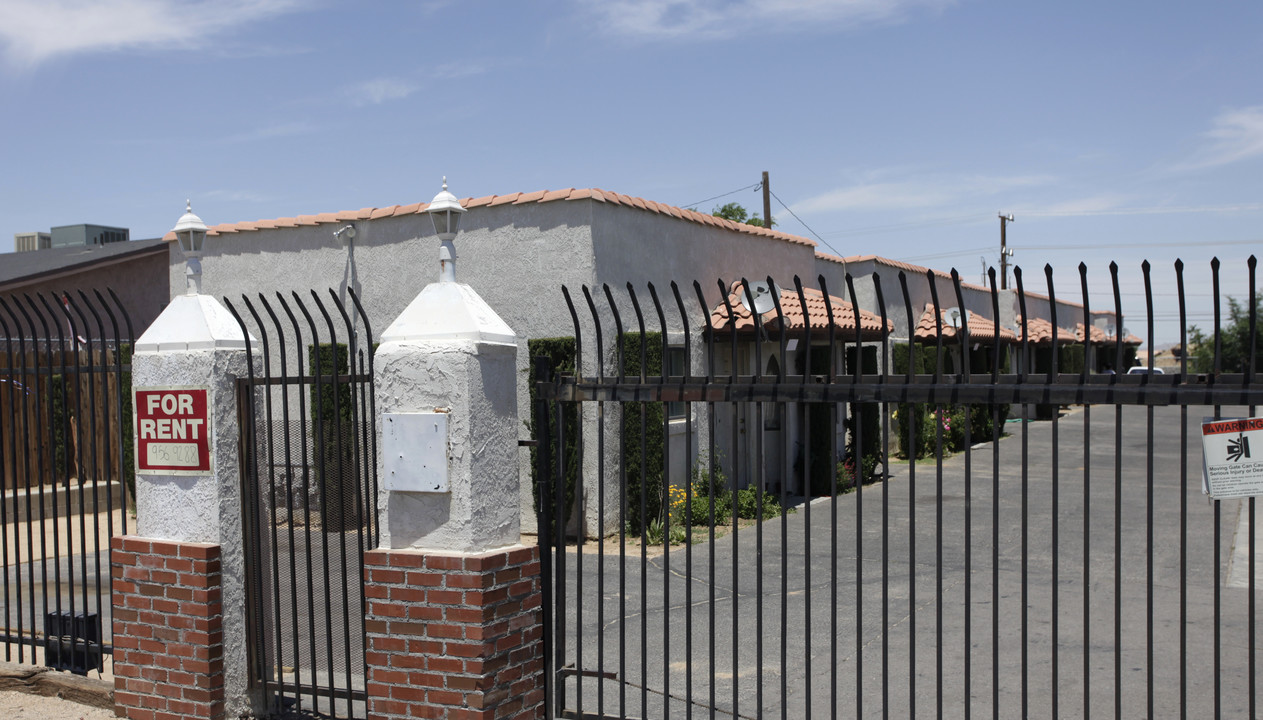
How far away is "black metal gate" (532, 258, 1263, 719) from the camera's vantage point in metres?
3.50

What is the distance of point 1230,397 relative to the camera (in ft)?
10.9

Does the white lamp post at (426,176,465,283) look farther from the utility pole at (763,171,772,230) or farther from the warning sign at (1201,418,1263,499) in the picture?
the utility pole at (763,171,772,230)

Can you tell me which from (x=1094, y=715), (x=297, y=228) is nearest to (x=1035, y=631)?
(x=1094, y=715)

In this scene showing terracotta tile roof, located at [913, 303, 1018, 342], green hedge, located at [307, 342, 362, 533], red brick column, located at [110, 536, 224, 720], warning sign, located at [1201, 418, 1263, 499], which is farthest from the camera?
terracotta tile roof, located at [913, 303, 1018, 342]

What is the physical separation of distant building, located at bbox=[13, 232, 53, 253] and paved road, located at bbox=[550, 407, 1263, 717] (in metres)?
25.0

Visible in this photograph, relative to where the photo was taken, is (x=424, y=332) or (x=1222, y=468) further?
(x=424, y=332)

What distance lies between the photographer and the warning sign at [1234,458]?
3.29 metres

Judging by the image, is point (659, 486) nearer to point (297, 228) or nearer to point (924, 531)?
point (924, 531)

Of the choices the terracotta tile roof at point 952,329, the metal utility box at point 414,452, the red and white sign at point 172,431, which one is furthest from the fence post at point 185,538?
the terracotta tile roof at point 952,329

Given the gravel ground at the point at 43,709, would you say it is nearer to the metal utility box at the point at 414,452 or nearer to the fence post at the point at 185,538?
the fence post at the point at 185,538

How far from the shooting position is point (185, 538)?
5.45 m

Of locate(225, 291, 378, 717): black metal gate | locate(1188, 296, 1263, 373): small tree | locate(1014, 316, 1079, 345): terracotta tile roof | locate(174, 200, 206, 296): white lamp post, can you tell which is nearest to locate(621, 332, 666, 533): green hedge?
locate(225, 291, 378, 717): black metal gate

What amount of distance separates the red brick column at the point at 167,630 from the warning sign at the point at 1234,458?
4585mm

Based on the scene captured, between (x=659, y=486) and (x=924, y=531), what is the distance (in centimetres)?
331
